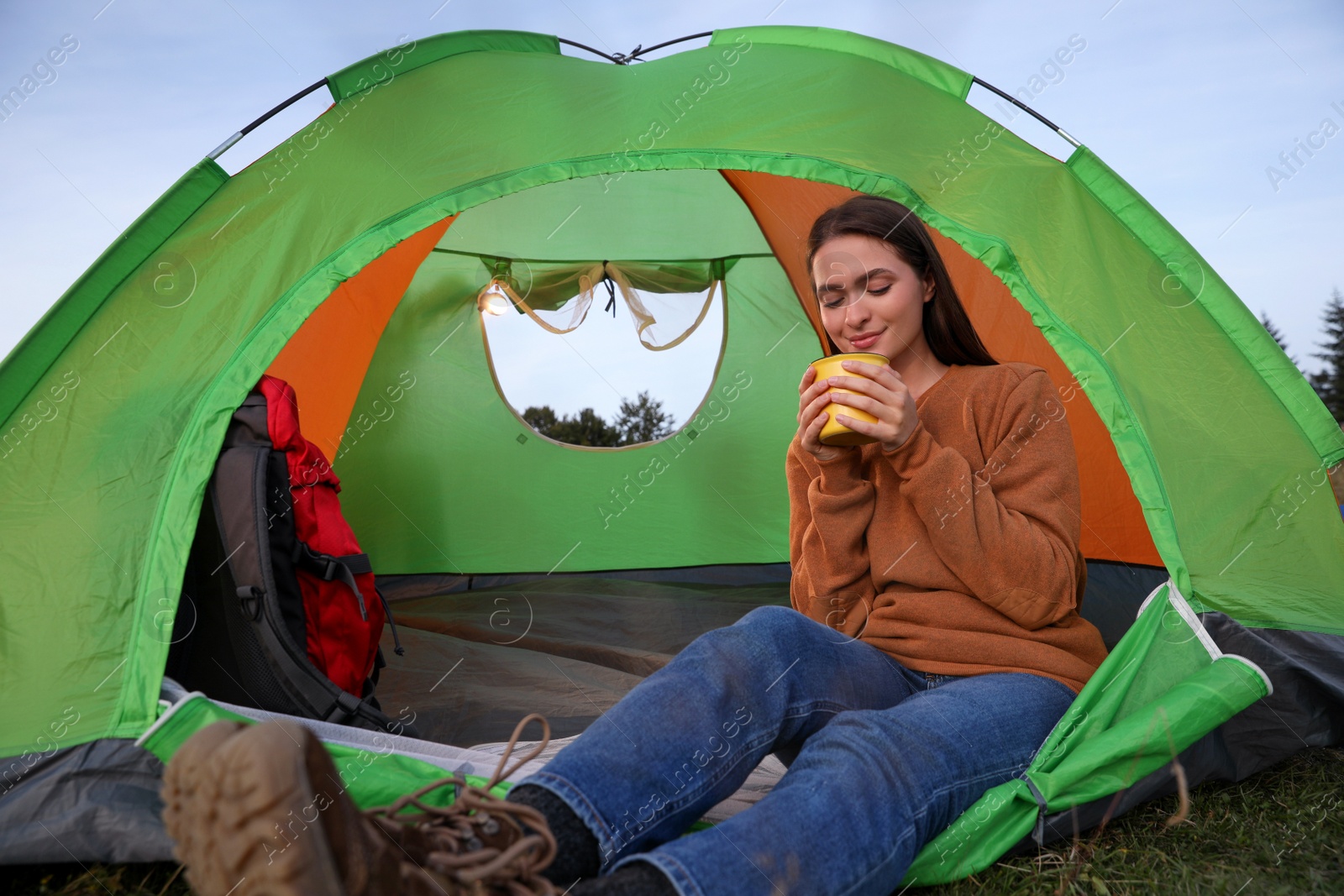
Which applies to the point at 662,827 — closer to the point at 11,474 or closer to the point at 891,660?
the point at 891,660

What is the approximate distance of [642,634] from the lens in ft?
6.67

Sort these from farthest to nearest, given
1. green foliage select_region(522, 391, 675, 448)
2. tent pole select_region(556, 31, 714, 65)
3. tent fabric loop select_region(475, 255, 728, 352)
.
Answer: green foliage select_region(522, 391, 675, 448)
tent fabric loop select_region(475, 255, 728, 352)
tent pole select_region(556, 31, 714, 65)

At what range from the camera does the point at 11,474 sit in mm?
1104

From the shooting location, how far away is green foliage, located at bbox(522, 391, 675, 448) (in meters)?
2.68

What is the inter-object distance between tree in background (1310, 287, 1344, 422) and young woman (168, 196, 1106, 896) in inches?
360

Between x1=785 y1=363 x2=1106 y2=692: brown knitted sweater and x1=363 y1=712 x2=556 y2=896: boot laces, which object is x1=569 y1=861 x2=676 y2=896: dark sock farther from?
x1=785 y1=363 x2=1106 y2=692: brown knitted sweater

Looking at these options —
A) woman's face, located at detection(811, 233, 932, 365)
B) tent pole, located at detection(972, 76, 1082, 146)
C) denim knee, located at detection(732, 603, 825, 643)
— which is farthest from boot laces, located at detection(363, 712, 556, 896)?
tent pole, located at detection(972, 76, 1082, 146)

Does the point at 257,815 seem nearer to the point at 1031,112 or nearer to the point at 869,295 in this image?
the point at 869,295

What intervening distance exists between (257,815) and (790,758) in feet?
2.06

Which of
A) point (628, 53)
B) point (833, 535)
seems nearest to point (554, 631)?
point (833, 535)

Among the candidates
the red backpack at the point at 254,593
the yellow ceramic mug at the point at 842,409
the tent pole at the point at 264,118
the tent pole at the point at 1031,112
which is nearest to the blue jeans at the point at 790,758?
the yellow ceramic mug at the point at 842,409

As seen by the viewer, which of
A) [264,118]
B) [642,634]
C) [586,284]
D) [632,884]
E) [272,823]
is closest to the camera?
[272,823]

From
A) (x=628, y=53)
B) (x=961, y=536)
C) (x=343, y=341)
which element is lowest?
(x=961, y=536)

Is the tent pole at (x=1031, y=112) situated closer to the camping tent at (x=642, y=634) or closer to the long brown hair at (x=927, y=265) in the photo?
the camping tent at (x=642, y=634)
